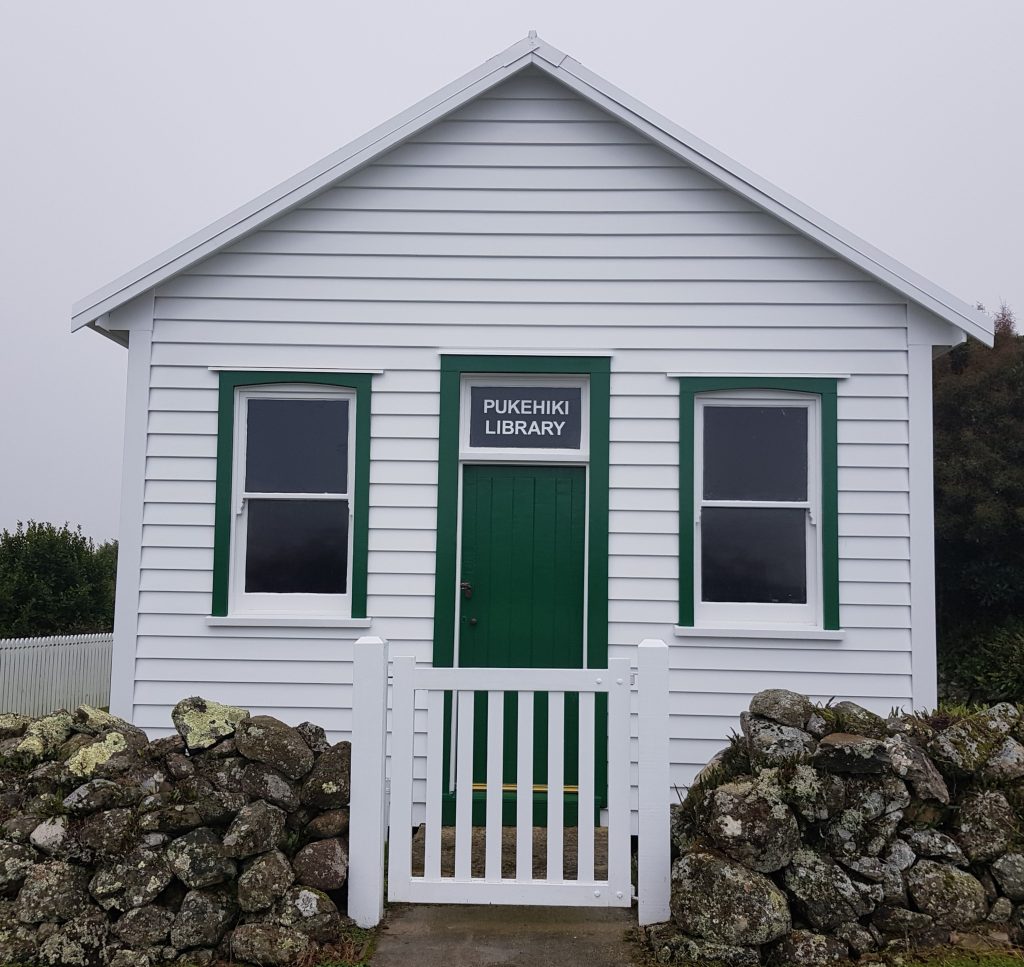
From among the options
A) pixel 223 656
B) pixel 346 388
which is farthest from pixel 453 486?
pixel 223 656

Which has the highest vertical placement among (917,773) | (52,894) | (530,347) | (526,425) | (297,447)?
(530,347)

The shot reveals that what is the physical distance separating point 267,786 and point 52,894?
3.18ft

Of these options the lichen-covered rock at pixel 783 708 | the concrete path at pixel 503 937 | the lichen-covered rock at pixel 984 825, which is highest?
the lichen-covered rock at pixel 783 708

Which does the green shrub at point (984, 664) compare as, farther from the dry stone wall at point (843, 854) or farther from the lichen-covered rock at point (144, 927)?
the lichen-covered rock at point (144, 927)

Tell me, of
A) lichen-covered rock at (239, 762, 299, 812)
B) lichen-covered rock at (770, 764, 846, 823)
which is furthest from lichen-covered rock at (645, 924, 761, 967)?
lichen-covered rock at (239, 762, 299, 812)

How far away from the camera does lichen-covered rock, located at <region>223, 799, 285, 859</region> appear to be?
4.05 meters

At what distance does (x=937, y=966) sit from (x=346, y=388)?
480cm

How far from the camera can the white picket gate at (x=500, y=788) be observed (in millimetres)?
4254

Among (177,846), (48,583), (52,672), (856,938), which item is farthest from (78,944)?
(48,583)

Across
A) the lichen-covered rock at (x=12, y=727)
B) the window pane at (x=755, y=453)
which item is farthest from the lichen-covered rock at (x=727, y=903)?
the lichen-covered rock at (x=12, y=727)

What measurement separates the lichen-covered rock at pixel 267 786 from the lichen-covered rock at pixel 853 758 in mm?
2388

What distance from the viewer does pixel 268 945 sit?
3891 mm

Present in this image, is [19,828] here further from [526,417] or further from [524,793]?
[526,417]

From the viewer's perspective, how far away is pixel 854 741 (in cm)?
414
